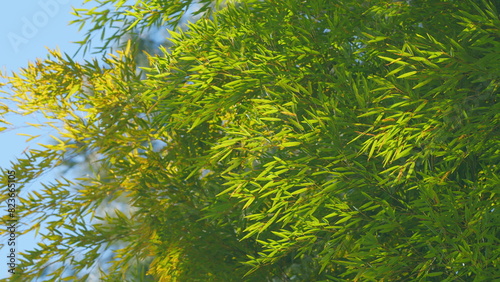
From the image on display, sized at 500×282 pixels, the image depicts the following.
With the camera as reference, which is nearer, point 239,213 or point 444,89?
point 444,89

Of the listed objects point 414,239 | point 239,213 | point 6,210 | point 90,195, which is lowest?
point 414,239

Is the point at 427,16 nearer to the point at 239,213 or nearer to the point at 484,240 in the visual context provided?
the point at 484,240

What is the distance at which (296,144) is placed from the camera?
14.0 ft

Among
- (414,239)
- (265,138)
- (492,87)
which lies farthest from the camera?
(265,138)

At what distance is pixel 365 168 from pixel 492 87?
976 millimetres

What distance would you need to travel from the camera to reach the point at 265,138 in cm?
447

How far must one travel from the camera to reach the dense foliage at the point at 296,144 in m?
3.97

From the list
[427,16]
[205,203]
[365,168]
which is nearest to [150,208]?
[205,203]

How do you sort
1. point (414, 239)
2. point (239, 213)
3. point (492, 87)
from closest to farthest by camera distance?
point (492, 87), point (414, 239), point (239, 213)

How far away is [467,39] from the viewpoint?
4.24 meters

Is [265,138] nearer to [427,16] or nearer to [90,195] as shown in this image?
[427,16]

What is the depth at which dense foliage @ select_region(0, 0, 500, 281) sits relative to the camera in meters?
3.97

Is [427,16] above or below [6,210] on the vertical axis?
below

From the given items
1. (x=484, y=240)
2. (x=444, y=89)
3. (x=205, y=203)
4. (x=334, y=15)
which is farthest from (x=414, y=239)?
(x=205, y=203)
